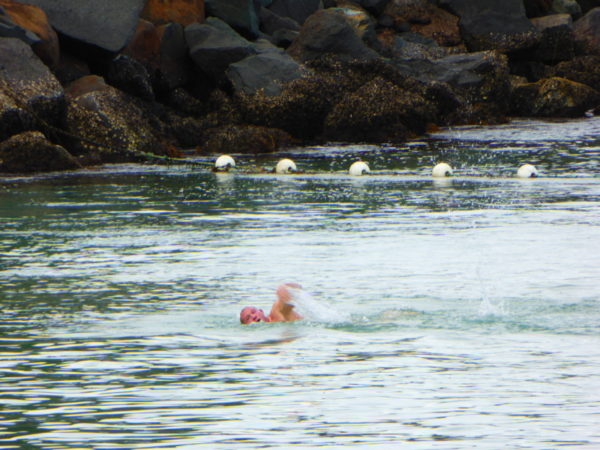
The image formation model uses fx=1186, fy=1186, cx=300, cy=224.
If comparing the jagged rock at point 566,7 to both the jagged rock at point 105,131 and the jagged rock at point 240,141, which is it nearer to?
the jagged rock at point 240,141

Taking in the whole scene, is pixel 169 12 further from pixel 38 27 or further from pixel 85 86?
pixel 85 86

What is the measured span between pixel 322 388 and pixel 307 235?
21.5 feet

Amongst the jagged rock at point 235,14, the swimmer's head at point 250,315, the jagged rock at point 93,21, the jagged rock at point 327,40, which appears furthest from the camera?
the jagged rock at point 235,14

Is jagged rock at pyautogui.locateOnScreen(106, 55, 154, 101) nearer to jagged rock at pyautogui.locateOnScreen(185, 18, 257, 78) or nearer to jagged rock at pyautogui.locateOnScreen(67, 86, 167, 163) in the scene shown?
jagged rock at pyautogui.locateOnScreen(185, 18, 257, 78)

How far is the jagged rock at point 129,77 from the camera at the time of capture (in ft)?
86.8

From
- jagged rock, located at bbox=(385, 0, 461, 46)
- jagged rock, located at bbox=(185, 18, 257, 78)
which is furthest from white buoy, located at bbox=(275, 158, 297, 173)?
jagged rock, located at bbox=(385, 0, 461, 46)

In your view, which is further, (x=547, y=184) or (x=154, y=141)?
(x=154, y=141)

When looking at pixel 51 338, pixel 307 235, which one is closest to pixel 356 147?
pixel 307 235

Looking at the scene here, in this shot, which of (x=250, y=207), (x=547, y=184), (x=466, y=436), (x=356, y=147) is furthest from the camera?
(x=356, y=147)

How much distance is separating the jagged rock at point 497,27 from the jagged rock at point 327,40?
24.8 feet

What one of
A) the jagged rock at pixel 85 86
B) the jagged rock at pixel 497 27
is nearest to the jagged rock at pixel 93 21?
the jagged rock at pixel 85 86

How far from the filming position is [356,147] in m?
25.5

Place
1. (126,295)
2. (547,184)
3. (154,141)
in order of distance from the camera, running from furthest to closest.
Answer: (154,141) → (547,184) → (126,295)

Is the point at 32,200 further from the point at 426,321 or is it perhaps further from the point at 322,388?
the point at 322,388
